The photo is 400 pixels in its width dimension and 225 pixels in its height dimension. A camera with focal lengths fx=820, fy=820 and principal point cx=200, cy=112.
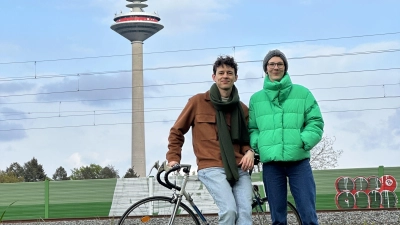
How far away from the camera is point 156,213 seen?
5.91 m

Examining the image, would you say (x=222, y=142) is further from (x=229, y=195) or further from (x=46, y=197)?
(x=46, y=197)

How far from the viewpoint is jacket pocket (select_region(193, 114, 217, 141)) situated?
562 centimetres

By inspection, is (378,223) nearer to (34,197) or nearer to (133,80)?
(34,197)

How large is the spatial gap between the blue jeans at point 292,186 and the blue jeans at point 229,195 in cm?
17

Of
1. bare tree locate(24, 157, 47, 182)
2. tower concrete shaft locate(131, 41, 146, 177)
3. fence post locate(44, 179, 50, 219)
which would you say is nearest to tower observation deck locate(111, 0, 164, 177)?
tower concrete shaft locate(131, 41, 146, 177)

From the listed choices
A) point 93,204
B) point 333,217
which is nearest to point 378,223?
point 333,217

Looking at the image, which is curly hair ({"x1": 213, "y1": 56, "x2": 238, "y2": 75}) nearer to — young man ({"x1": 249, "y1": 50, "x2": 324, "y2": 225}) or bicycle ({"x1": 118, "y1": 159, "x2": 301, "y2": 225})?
young man ({"x1": 249, "y1": 50, "x2": 324, "y2": 225})

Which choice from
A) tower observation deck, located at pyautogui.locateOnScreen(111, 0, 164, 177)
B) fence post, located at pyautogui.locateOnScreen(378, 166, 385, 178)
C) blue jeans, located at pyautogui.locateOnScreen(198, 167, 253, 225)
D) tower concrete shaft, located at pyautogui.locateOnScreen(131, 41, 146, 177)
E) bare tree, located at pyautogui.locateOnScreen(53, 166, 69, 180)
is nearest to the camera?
blue jeans, located at pyautogui.locateOnScreen(198, 167, 253, 225)

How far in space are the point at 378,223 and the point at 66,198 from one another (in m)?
14.5

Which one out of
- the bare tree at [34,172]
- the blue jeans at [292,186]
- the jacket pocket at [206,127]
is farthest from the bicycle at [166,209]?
the bare tree at [34,172]

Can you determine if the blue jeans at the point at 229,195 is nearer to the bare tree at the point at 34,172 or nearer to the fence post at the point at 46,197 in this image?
the fence post at the point at 46,197

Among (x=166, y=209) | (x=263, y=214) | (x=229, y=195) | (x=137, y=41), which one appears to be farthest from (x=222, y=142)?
(x=137, y=41)

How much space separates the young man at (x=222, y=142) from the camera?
18.0 ft

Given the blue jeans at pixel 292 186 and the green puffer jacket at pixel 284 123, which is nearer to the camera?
the green puffer jacket at pixel 284 123
